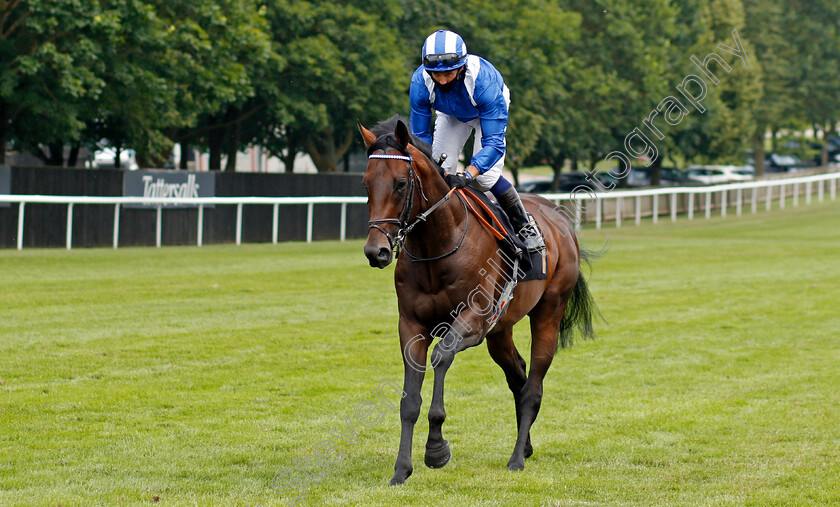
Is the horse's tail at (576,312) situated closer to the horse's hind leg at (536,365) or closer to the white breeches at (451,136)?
the horse's hind leg at (536,365)

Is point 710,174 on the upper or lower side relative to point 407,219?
upper

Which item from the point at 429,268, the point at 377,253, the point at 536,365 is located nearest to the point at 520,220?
the point at 536,365

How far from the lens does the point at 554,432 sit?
676 cm

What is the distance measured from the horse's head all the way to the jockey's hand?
394 millimetres

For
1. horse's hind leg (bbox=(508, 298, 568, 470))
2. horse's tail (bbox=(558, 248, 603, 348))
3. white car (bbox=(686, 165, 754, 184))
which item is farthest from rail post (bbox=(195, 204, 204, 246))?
white car (bbox=(686, 165, 754, 184))

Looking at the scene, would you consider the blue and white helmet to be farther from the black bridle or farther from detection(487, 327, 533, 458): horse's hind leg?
detection(487, 327, 533, 458): horse's hind leg

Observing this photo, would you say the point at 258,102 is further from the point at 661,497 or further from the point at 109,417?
the point at 661,497

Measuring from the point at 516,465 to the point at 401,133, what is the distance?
2.01 meters

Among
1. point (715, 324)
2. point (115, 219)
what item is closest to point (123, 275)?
point (115, 219)

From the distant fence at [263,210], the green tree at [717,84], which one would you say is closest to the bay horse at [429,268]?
the distant fence at [263,210]

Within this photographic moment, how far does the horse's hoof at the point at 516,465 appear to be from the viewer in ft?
18.9

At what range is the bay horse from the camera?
17.2 ft

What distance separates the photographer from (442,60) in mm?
5648

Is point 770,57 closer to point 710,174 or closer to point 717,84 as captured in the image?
point 710,174
